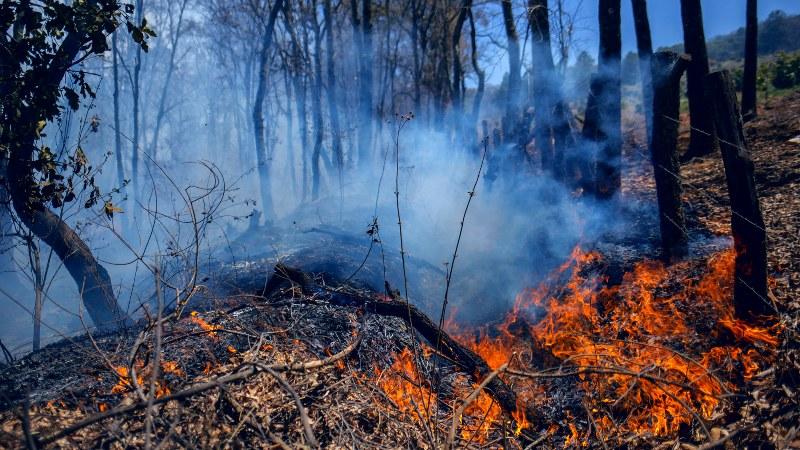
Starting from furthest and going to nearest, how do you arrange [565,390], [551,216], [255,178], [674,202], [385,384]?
1. [255,178]
2. [551,216]
3. [674,202]
4. [565,390]
5. [385,384]

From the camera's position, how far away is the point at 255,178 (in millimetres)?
40594

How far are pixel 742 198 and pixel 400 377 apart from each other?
3657 mm

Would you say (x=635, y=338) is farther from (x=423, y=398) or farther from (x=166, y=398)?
(x=166, y=398)

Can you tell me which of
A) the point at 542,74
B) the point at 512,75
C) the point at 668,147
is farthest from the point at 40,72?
the point at 512,75

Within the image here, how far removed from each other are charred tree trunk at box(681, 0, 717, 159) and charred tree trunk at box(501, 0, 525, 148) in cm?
392

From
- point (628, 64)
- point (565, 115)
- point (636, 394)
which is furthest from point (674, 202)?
point (628, 64)

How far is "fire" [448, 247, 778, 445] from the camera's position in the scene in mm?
3969

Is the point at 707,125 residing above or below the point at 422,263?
above

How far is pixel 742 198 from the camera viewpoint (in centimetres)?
408

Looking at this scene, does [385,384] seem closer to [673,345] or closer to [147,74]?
[673,345]

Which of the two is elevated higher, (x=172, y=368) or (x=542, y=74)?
(x=542, y=74)

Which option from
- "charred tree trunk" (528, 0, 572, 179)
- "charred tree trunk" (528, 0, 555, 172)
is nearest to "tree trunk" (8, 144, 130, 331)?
"charred tree trunk" (528, 0, 572, 179)

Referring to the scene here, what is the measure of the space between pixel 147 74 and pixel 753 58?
3982 cm

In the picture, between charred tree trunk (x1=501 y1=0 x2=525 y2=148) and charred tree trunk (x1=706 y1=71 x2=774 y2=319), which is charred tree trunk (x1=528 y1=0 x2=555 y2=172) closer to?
charred tree trunk (x1=501 y1=0 x2=525 y2=148)
